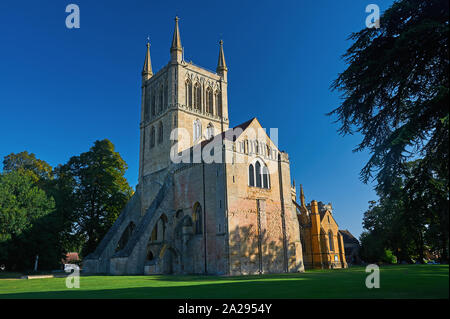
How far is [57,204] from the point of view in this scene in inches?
1457

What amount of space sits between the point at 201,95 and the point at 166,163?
10.1 metres

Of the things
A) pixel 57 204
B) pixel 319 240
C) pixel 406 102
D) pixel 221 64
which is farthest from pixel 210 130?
pixel 406 102

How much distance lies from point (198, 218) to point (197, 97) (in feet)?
56.7

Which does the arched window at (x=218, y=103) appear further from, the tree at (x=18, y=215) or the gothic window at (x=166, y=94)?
the tree at (x=18, y=215)

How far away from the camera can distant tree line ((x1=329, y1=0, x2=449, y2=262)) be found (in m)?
10.6

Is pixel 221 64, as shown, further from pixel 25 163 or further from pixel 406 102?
pixel 406 102

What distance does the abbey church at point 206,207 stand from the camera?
93.5 feet

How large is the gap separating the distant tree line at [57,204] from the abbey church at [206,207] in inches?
143

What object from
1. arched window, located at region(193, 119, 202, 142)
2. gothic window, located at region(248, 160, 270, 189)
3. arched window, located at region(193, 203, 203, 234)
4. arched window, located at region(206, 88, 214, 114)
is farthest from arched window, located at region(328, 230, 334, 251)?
arched window, located at region(206, 88, 214, 114)

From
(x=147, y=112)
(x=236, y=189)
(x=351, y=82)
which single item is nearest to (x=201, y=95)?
(x=147, y=112)

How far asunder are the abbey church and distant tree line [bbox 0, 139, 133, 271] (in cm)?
364

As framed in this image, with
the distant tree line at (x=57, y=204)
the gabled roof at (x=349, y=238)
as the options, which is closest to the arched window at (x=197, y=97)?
the distant tree line at (x=57, y=204)

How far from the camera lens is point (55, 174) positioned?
150ft
